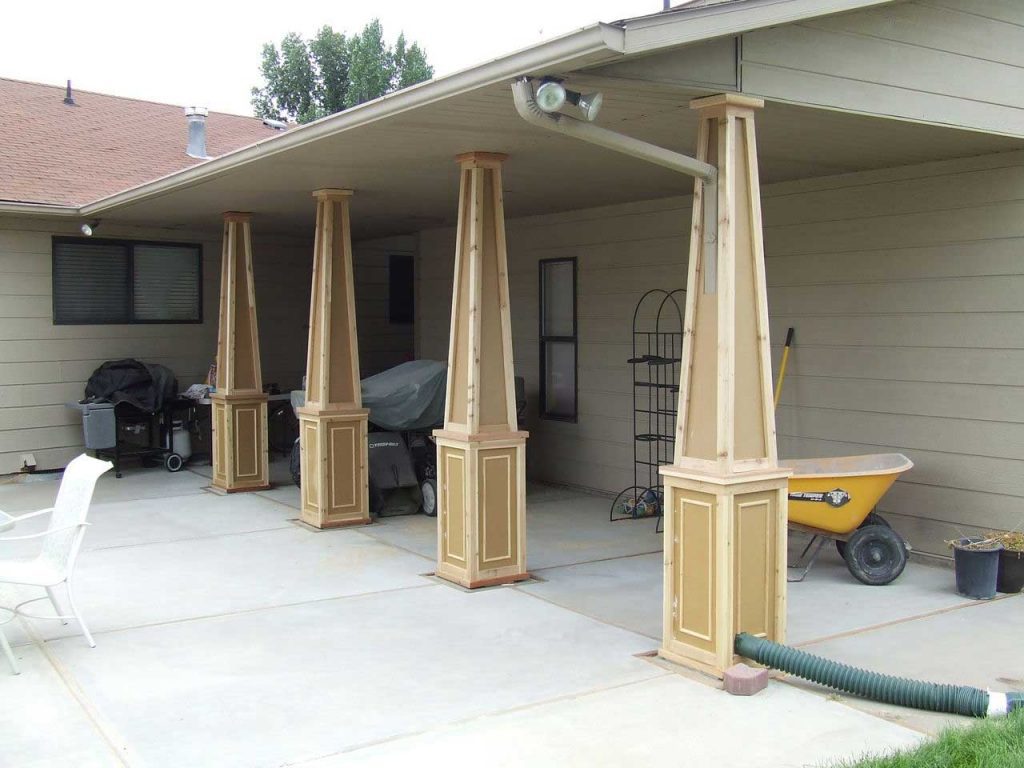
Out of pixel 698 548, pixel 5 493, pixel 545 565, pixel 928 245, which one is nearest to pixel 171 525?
pixel 5 493

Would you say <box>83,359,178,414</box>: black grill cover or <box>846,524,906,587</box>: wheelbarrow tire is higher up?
<box>83,359,178,414</box>: black grill cover

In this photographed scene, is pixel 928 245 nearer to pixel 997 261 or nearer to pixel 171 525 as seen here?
pixel 997 261

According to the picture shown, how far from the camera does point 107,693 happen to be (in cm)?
459

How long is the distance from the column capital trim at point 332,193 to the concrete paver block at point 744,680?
17.1 ft

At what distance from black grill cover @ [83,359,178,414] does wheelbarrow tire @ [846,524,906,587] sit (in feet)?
25.5

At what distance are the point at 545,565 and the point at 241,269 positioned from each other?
16.0 ft

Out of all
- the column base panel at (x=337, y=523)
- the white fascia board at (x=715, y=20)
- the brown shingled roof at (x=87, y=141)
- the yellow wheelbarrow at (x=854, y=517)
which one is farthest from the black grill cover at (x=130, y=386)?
the white fascia board at (x=715, y=20)

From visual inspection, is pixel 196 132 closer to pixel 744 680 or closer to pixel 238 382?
pixel 238 382

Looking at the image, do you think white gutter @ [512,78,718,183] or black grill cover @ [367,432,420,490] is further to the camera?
black grill cover @ [367,432,420,490]

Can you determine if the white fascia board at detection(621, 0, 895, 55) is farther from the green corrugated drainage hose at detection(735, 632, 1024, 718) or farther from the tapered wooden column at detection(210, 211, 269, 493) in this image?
the tapered wooden column at detection(210, 211, 269, 493)

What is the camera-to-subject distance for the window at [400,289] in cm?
1416

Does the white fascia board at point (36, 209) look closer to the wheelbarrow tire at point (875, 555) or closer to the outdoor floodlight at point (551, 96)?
the outdoor floodlight at point (551, 96)

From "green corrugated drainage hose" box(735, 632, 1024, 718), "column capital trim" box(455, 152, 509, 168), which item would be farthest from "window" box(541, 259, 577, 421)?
"green corrugated drainage hose" box(735, 632, 1024, 718)

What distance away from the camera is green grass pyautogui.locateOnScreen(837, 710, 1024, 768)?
140 inches
